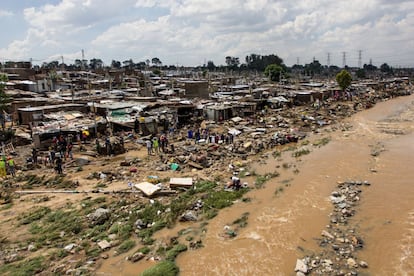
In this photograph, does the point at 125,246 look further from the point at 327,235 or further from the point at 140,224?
the point at 327,235

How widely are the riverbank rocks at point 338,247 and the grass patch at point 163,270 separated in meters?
3.09

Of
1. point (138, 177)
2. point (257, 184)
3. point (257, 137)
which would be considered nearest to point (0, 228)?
point (138, 177)

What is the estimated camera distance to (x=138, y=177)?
1432 cm

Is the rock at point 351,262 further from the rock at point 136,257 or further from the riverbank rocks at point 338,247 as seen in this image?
the rock at point 136,257

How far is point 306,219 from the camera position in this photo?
417 inches

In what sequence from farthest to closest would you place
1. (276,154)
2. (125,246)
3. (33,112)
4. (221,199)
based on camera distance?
1. (33,112)
2. (276,154)
3. (221,199)
4. (125,246)

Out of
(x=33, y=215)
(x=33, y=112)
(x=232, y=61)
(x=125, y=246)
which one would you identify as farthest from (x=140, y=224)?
(x=232, y=61)

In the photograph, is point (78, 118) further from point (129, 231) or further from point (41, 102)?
point (129, 231)

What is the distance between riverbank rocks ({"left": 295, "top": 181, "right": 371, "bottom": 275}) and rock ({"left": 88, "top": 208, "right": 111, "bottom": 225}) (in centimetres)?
616

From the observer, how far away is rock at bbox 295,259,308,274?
7.88 meters

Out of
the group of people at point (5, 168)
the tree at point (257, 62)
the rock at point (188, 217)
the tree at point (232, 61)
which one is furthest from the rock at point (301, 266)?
the tree at point (232, 61)

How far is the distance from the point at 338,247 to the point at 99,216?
7.40 meters

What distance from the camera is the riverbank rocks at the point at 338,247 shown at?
7.89 m

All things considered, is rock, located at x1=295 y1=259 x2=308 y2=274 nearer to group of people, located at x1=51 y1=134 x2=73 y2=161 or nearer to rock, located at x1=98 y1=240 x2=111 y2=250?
rock, located at x1=98 y1=240 x2=111 y2=250
